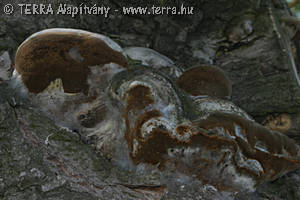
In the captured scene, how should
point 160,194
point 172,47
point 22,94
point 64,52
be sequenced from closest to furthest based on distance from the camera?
1. point 160,194
2. point 64,52
3. point 22,94
4. point 172,47

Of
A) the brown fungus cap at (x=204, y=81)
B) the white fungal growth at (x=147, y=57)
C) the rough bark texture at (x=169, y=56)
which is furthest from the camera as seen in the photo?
the white fungal growth at (x=147, y=57)

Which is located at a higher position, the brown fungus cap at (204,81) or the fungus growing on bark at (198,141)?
the brown fungus cap at (204,81)

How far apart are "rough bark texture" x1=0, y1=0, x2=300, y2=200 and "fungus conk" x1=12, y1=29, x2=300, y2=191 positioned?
0.35ft

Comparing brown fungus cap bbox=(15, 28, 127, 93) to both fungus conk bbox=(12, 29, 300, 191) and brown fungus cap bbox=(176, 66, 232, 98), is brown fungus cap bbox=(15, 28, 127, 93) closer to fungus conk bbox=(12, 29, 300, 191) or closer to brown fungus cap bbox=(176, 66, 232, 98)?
fungus conk bbox=(12, 29, 300, 191)

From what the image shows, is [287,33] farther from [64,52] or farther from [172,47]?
[64,52]

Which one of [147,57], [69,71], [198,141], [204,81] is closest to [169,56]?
[147,57]

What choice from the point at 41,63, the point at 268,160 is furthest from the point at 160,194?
the point at 41,63

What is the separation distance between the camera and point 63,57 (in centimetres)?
147

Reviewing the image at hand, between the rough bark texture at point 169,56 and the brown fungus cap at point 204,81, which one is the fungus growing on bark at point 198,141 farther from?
the brown fungus cap at point 204,81

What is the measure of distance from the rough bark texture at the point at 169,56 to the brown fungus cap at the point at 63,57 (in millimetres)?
199

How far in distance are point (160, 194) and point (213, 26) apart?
1.82m

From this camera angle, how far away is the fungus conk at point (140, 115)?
135 cm

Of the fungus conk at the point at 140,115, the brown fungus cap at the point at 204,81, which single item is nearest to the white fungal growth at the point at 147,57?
the brown fungus cap at the point at 204,81

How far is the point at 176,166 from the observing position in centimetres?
140
